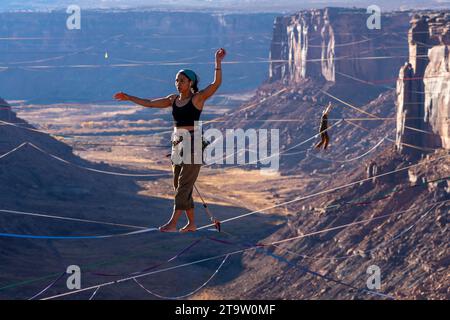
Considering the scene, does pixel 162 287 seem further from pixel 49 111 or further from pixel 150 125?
pixel 49 111

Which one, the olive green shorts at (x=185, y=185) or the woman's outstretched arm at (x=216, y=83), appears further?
the olive green shorts at (x=185, y=185)

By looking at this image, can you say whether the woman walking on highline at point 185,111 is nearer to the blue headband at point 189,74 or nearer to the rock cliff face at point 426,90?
the blue headband at point 189,74

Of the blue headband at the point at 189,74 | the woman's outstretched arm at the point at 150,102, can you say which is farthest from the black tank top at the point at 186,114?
the blue headband at the point at 189,74

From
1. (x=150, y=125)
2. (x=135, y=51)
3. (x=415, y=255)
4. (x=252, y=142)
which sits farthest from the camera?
(x=135, y=51)

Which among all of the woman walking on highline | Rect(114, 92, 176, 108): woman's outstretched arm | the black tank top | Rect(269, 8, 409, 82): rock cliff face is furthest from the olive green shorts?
Rect(269, 8, 409, 82): rock cliff face

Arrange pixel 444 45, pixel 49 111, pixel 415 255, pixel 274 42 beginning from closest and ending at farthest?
pixel 415 255
pixel 444 45
pixel 274 42
pixel 49 111
